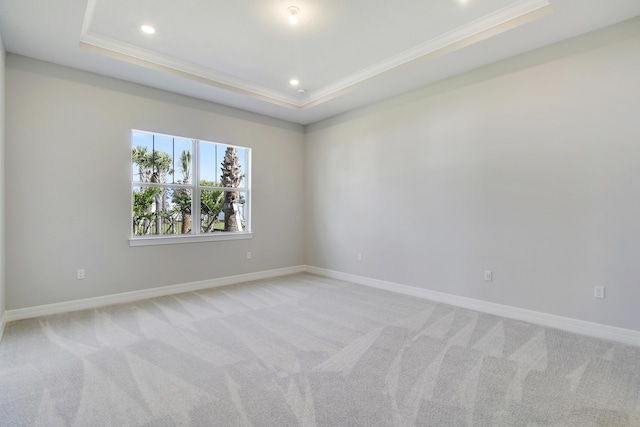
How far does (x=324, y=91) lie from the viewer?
4598 mm

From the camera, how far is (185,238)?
174 inches

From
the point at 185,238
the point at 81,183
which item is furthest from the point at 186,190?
the point at 81,183

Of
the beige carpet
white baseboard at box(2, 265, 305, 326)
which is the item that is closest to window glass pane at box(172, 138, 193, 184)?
white baseboard at box(2, 265, 305, 326)

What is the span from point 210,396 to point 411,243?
3.10m

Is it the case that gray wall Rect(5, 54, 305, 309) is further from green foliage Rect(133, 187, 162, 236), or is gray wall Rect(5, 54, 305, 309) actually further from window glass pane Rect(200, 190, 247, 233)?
window glass pane Rect(200, 190, 247, 233)

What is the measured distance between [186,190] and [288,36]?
259 centimetres

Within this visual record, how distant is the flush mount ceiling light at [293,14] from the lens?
8.91ft

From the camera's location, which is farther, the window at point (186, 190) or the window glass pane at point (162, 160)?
the window glass pane at point (162, 160)

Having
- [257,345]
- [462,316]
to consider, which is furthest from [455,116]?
[257,345]

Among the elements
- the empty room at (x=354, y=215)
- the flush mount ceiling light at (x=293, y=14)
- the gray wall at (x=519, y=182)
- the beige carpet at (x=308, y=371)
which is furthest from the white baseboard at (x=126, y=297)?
the flush mount ceiling light at (x=293, y=14)

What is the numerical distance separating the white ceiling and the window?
858mm

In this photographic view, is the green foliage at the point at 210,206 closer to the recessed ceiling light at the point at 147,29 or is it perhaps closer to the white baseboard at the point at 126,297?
the white baseboard at the point at 126,297

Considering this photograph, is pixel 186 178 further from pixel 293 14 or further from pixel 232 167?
pixel 293 14

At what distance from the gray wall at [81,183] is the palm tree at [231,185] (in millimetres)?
337
